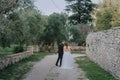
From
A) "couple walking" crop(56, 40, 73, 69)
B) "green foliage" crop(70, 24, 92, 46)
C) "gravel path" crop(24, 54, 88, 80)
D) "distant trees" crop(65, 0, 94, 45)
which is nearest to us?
"gravel path" crop(24, 54, 88, 80)

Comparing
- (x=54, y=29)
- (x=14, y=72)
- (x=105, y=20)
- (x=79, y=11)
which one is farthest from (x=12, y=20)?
(x=79, y=11)

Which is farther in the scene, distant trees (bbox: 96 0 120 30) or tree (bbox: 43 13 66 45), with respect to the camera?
tree (bbox: 43 13 66 45)

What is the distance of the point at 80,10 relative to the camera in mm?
64312

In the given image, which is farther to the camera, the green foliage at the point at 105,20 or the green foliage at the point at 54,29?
the green foliage at the point at 54,29

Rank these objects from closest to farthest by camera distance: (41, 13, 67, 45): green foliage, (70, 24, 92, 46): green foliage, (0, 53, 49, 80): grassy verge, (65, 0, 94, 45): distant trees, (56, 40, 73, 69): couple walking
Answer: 1. (0, 53, 49, 80): grassy verge
2. (56, 40, 73, 69): couple walking
3. (41, 13, 67, 45): green foliage
4. (70, 24, 92, 46): green foliage
5. (65, 0, 94, 45): distant trees

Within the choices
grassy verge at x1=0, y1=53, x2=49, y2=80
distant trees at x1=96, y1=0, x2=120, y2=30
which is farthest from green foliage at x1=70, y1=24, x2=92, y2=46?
grassy verge at x1=0, y1=53, x2=49, y2=80

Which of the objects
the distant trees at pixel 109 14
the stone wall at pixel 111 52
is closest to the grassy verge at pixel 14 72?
the stone wall at pixel 111 52

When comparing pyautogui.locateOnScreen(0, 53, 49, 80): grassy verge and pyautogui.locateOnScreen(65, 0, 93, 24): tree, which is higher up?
pyautogui.locateOnScreen(65, 0, 93, 24): tree

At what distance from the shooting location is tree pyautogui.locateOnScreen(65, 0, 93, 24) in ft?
210

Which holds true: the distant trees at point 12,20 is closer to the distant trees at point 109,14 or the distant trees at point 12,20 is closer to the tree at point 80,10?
→ the distant trees at point 109,14

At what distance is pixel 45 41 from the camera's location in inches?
1922

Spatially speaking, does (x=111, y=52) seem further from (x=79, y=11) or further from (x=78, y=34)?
(x=79, y=11)

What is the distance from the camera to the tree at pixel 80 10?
2520 inches

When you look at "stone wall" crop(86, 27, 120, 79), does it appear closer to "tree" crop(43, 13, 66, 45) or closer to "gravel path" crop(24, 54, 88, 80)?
"gravel path" crop(24, 54, 88, 80)
